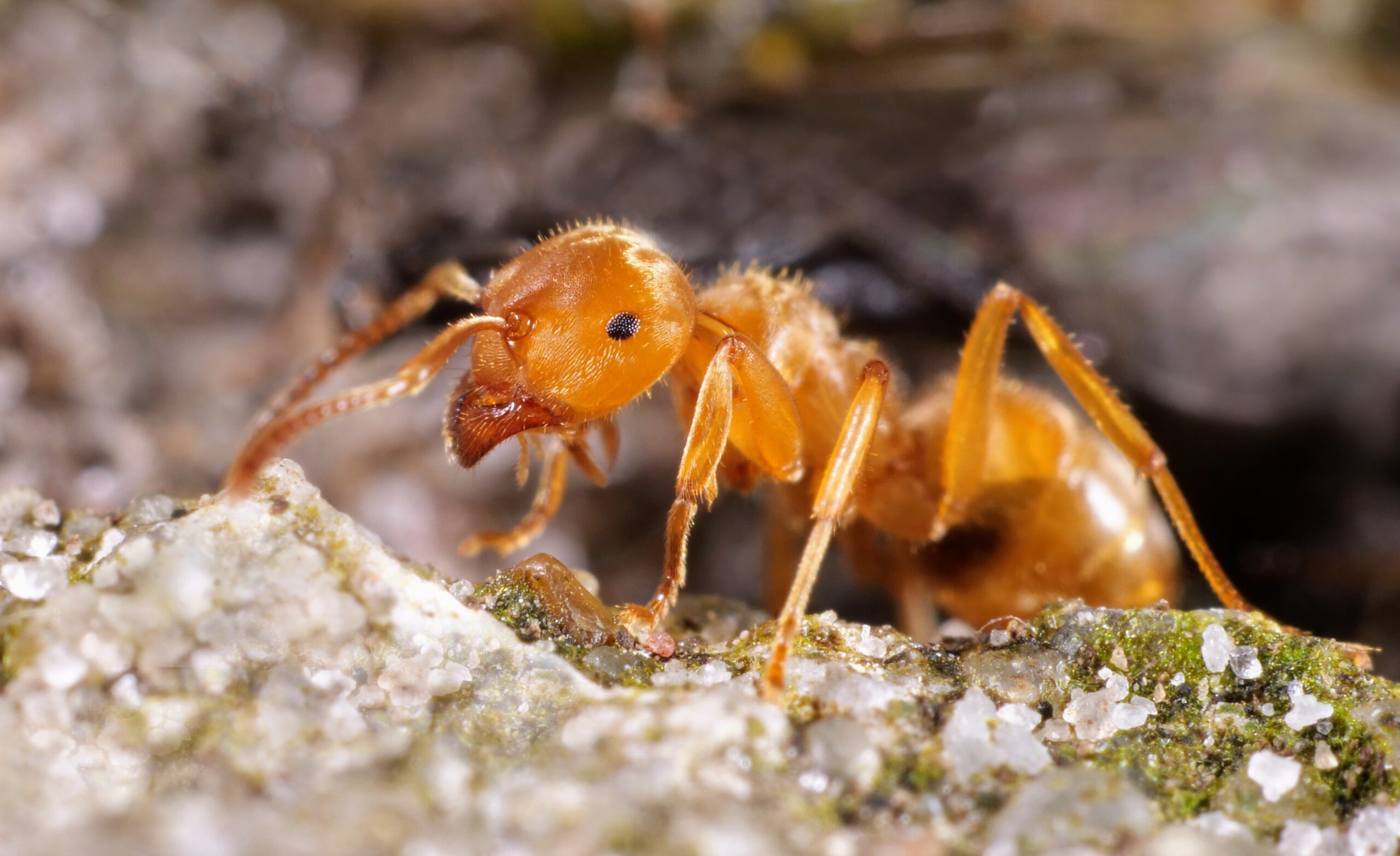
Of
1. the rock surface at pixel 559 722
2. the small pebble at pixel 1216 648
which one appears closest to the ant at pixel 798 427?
the rock surface at pixel 559 722

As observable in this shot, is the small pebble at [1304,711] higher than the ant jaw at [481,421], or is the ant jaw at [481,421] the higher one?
the ant jaw at [481,421]

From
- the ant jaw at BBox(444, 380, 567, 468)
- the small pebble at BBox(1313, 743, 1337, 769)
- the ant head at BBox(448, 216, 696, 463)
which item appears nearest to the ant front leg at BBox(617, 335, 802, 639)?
the ant head at BBox(448, 216, 696, 463)

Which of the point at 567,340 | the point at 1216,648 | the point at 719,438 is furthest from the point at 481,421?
the point at 1216,648

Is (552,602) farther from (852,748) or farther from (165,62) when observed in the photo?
(165,62)

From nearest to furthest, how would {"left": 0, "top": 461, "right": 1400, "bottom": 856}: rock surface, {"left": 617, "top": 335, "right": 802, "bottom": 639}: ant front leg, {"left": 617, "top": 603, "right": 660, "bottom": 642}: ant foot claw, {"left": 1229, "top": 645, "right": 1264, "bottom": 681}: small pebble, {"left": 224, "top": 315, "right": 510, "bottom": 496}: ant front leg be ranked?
{"left": 0, "top": 461, "right": 1400, "bottom": 856}: rock surface → {"left": 224, "top": 315, "right": 510, "bottom": 496}: ant front leg → {"left": 1229, "top": 645, "right": 1264, "bottom": 681}: small pebble → {"left": 617, "top": 603, "right": 660, "bottom": 642}: ant foot claw → {"left": 617, "top": 335, "right": 802, "bottom": 639}: ant front leg

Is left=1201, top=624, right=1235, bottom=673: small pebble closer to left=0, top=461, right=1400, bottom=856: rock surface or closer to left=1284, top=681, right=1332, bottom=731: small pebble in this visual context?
left=0, top=461, right=1400, bottom=856: rock surface

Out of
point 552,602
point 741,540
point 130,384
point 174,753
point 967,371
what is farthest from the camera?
point 741,540

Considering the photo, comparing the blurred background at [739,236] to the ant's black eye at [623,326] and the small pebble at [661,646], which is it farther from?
the small pebble at [661,646]

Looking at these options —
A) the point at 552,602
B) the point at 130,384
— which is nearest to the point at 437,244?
the point at 130,384
